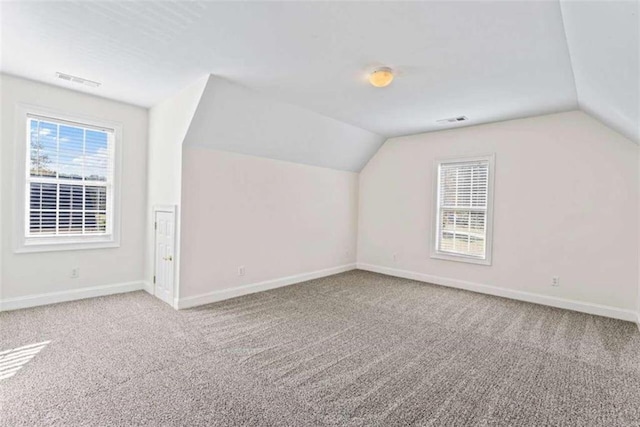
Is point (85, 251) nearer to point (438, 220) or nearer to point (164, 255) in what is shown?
point (164, 255)

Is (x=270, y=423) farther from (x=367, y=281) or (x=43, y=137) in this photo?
(x=43, y=137)

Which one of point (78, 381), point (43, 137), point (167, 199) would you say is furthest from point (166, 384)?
point (43, 137)

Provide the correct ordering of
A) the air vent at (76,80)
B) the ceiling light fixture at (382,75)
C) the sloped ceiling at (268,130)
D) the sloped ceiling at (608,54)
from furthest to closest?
the sloped ceiling at (268,130) → the air vent at (76,80) → the ceiling light fixture at (382,75) → the sloped ceiling at (608,54)

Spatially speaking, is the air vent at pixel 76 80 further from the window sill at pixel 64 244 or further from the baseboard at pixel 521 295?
the baseboard at pixel 521 295

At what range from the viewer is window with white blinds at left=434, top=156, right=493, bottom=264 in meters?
4.83

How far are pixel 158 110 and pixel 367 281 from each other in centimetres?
412

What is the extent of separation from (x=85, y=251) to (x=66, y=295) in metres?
0.56

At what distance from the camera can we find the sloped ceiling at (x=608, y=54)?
1718 mm

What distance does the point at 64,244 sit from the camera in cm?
386

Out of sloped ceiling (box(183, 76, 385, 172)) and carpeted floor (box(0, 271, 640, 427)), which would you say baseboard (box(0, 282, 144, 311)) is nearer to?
carpeted floor (box(0, 271, 640, 427))

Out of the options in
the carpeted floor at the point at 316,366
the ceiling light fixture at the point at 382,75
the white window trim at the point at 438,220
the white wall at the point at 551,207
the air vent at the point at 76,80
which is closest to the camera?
the carpeted floor at the point at 316,366

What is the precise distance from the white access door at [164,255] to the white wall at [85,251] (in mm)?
482

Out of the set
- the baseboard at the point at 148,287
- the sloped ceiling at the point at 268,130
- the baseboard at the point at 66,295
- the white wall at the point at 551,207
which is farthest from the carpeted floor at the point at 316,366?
the sloped ceiling at the point at 268,130

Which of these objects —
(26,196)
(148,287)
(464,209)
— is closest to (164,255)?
(148,287)
